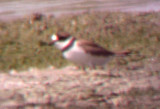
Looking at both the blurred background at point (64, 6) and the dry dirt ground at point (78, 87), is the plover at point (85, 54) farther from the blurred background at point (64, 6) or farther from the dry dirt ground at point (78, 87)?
the blurred background at point (64, 6)

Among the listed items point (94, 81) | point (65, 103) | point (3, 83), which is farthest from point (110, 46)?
point (65, 103)

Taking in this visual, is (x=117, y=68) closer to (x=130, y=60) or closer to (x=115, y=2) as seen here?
(x=130, y=60)

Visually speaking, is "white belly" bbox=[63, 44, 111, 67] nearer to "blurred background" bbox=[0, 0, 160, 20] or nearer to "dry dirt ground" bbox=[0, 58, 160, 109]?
"dry dirt ground" bbox=[0, 58, 160, 109]

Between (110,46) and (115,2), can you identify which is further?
(115,2)

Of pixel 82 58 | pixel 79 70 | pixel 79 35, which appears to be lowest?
pixel 79 35

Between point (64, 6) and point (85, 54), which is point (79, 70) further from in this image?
point (64, 6)

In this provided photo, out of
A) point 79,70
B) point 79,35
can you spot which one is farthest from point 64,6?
point 79,70


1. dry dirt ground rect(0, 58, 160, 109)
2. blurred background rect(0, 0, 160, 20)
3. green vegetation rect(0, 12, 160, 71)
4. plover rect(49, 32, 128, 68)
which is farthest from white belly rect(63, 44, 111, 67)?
blurred background rect(0, 0, 160, 20)
